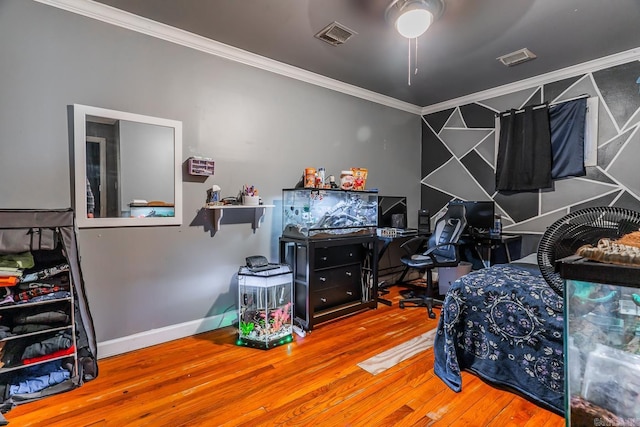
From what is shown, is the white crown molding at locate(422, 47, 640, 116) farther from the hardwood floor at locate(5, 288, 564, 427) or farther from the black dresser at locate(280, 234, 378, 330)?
the hardwood floor at locate(5, 288, 564, 427)

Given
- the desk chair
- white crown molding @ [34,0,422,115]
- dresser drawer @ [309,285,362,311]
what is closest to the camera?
white crown molding @ [34,0,422,115]

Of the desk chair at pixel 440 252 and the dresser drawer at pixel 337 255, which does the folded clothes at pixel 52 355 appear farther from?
the desk chair at pixel 440 252

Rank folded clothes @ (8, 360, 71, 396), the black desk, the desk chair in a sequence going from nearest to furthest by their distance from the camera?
folded clothes @ (8, 360, 71, 396) < the desk chair < the black desk

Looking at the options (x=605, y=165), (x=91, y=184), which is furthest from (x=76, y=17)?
(x=605, y=165)

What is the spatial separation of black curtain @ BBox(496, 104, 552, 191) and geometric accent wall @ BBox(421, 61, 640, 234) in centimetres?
11

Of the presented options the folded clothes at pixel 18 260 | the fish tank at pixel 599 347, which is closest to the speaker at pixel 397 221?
the fish tank at pixel 599 347

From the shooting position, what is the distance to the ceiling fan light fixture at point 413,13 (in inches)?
79.7

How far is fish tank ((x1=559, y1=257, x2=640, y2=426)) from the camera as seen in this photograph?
81 cm

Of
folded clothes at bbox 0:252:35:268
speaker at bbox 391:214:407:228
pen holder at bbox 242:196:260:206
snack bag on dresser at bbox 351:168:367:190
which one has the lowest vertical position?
folded clothes at bbox 0:252:35:268

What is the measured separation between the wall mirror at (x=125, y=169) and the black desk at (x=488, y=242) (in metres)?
3.13

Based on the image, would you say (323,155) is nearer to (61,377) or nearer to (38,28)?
(38,28)

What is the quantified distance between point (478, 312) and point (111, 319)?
2.56m

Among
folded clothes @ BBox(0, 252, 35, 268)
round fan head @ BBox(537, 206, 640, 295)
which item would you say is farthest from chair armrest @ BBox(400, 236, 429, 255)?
folded clothes @ BBox(0, 252, 35, 268)

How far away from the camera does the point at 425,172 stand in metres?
4.59
